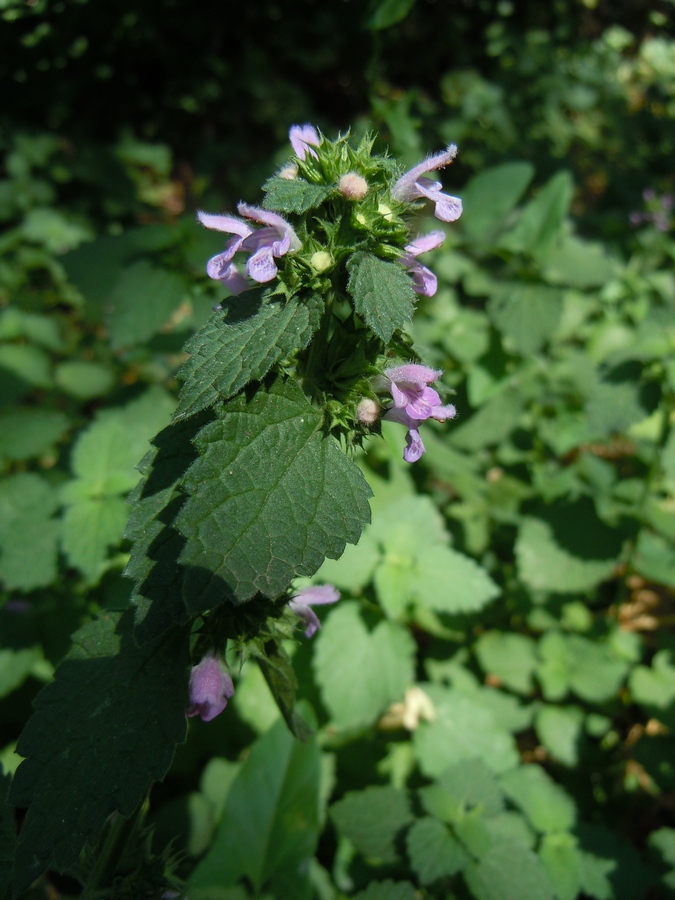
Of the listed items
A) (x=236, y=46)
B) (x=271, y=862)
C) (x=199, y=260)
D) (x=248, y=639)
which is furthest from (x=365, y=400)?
(x=236, y=46)

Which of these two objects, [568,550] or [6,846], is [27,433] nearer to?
[6,846]

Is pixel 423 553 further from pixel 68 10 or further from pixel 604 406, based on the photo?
pixel 68 10

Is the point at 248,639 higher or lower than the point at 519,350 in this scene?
higher

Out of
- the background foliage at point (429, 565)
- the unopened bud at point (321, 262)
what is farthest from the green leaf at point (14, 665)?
the unopened bud at point (321, 262)

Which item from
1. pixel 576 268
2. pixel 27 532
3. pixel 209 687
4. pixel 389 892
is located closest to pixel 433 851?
pixel 389 892

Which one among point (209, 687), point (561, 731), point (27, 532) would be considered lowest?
point (561, 731)

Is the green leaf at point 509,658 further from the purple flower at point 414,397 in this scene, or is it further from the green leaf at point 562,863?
the purple flower at point 414,397
